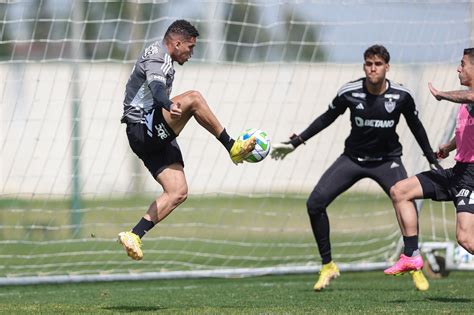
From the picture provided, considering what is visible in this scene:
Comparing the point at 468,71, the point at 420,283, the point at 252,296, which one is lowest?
the point at 252,296

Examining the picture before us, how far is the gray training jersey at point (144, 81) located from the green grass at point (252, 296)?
1.62m

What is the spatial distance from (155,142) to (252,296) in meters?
2.14

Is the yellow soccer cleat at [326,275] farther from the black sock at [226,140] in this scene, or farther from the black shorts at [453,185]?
the black sock at [226,140]

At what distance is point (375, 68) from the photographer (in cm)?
989

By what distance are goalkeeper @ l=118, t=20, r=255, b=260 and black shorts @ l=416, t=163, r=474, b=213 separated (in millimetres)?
1660

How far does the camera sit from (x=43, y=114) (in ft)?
38.7

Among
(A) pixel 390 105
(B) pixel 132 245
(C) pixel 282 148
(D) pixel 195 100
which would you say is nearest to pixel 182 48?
(D) pixel 195 100

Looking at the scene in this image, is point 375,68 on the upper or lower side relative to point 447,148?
upper

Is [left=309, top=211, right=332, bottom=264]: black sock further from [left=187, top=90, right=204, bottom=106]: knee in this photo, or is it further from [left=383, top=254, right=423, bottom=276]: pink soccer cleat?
[left=187, top=90, right=204, bottom=106]: knee

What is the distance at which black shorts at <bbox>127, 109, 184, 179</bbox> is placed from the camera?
835 centimetres

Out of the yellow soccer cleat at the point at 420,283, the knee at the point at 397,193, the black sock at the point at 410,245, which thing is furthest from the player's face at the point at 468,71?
the yellow soccer cleat at the point at 420,283

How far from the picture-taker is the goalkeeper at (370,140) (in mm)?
9992

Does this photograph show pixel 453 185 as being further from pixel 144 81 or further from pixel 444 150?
pixel 144 81

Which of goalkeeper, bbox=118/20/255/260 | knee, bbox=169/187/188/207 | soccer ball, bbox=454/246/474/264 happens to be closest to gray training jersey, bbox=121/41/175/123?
goalkeeper, bbox=118/20/255/260
